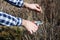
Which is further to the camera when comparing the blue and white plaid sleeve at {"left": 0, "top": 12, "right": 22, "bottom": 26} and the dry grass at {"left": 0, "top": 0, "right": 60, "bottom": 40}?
the dry grass at {"left": 0, "top": 0, "right": 60, "bottom": 40}

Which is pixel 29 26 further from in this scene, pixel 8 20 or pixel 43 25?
pixel 43 25

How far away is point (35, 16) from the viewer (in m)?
2.94

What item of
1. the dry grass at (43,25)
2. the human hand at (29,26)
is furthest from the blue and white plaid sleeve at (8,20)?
the dry grass at (43,25)

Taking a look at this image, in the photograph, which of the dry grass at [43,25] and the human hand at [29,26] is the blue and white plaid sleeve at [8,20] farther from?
the dry grass at [43,25]

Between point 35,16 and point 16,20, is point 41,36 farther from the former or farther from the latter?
point 16,20

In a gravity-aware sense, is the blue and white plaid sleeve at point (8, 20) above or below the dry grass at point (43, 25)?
above

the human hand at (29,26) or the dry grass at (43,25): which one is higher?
the human hand at (29,26)

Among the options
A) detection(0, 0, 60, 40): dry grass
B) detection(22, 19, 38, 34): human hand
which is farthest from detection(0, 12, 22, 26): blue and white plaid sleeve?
detection(0, 0, 60, 40): dry grass

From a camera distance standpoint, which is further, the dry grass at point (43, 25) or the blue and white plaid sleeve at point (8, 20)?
the dry grass at point (43, 25)

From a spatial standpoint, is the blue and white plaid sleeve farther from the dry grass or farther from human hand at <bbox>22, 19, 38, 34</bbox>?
the dry grass

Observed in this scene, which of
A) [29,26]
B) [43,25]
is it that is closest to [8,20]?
[29,26]

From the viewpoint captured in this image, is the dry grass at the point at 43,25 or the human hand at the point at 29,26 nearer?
the human hand at the point at 29,26

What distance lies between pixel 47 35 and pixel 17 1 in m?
1.34

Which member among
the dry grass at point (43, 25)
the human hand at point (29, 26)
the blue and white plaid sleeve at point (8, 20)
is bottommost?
the dry grass at point (43, 25)
